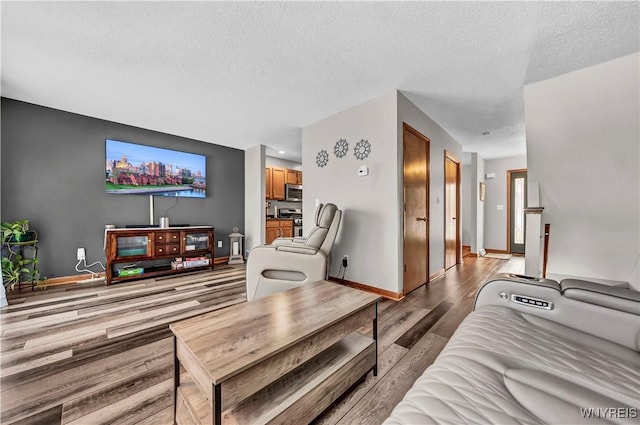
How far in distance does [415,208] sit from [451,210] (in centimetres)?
170

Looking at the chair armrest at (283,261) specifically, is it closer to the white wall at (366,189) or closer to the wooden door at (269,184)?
the white wall at (366,189)

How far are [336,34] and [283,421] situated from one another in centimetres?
235

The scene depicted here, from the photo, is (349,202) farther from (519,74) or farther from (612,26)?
(612,26)

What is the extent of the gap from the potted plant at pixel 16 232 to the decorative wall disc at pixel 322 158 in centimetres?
364

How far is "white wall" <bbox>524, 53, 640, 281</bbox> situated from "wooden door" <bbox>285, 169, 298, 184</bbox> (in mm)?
4343

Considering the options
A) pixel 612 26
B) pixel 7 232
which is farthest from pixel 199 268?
pixel 612 26

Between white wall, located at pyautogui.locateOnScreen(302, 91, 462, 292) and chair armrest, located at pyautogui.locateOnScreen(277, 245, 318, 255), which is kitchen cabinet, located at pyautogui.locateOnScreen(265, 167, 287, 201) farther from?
chair armrest, located at pyautogui.locateOnScreen(277, 245, 318, 255)

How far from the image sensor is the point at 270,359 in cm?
87

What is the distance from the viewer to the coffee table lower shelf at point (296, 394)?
0.89 m

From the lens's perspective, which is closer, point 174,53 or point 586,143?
point 174,53

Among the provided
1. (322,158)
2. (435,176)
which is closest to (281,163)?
(322,158)

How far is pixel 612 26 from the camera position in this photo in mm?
1721

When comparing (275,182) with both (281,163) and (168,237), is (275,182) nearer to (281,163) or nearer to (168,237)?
(281,163)

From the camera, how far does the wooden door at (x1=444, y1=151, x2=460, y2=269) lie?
4004 mm
